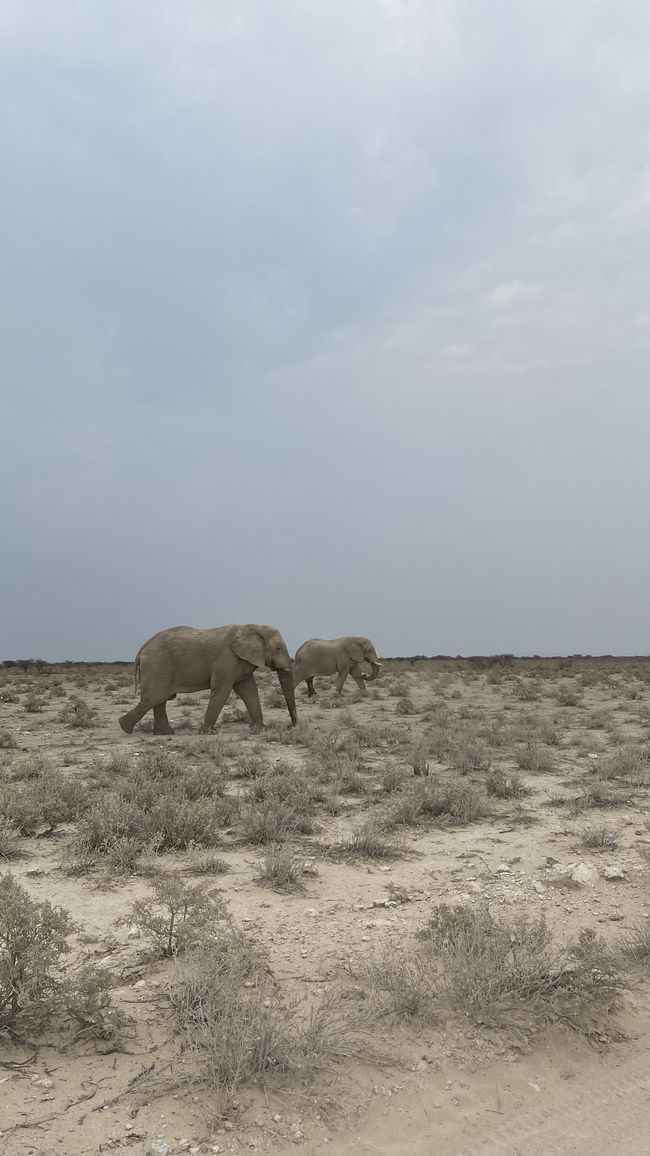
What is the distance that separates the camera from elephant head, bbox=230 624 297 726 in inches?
556

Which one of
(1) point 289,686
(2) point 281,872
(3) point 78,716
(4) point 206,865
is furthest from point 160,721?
(2) point 281,872

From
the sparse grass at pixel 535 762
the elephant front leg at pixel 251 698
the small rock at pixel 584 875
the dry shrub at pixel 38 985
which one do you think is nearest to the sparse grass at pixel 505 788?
the sparse grass at pixel 535 762

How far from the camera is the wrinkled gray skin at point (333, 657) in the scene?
22859mm

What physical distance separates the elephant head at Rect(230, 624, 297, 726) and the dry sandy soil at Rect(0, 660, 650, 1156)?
2.99 meters

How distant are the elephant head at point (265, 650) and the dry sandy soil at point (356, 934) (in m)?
2.99

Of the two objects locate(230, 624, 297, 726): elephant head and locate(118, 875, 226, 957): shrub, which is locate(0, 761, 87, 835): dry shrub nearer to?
locate(118, 875, 226, 957): shrub

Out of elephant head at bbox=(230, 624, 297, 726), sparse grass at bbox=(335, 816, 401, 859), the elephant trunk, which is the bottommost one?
sparse grass at bbox=(335, 816, 401, 859)

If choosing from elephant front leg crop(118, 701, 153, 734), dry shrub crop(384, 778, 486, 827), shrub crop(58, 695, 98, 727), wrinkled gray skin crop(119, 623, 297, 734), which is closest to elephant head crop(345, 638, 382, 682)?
wrinkled gray skin crop(119, 623, 297, 734)

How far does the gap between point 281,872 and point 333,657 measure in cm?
1776

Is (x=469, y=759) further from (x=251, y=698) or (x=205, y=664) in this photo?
(x=205, y=664)

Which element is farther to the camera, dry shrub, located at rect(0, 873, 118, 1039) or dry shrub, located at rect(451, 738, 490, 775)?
dry shrub, located at rect(451, 738, 490, 775)

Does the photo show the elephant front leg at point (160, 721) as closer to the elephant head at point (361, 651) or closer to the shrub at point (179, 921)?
the elephant head at point (361, 651)

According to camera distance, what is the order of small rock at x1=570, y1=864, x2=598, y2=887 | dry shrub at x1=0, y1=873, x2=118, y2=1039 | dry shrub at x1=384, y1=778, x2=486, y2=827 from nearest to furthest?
dry shrub at x1=0, y1=873, x2=118, y2=1039 < small rock at x1=570, y1=864, x2=598, y2=887 < dry shrub at x1=384, y1=778, x2=486, y2=827

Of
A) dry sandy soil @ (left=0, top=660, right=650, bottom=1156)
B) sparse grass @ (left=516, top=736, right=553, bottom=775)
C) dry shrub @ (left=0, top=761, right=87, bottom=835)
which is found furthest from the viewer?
sparse grass @ (left=516, top=736, right=553, bottom=775)
